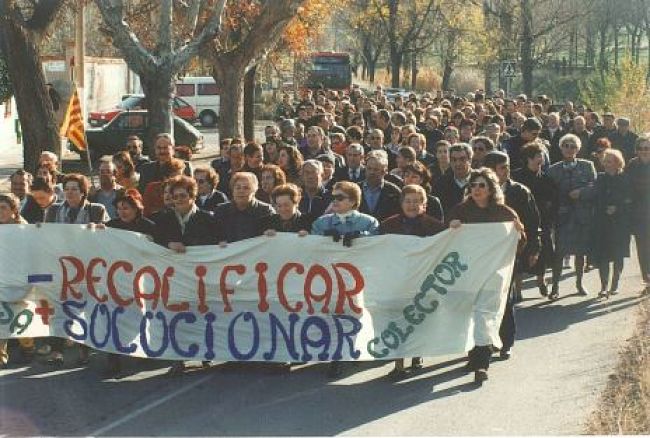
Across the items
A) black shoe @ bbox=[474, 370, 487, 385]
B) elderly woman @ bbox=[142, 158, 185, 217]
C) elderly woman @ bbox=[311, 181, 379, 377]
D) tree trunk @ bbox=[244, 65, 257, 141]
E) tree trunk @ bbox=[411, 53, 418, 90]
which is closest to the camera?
black shoe @ bbox=[474, 370, 487, 385]

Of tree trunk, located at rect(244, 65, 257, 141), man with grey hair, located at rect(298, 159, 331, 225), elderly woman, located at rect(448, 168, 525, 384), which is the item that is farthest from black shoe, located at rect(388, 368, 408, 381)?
tree trunk, located at rect(244, 65, 257, 141)

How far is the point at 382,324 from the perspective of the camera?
31.1 ft

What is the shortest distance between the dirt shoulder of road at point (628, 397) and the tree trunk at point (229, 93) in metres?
15.3

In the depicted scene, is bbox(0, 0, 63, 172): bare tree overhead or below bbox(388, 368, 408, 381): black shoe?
overhead

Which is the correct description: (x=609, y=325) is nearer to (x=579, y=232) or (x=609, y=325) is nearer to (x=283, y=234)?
(x=579, y=232)

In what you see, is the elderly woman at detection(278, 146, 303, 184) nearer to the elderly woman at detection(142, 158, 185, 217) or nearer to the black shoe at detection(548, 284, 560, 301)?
the elderly woman at detection(142, 158, 185, 217)

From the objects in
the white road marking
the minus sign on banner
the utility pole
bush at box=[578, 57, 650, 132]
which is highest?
the utility pole

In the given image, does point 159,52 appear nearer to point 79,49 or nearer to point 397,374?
point 397,374

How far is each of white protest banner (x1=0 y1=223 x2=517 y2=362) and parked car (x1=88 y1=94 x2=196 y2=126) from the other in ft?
89.1

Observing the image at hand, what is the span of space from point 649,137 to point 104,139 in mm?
19760

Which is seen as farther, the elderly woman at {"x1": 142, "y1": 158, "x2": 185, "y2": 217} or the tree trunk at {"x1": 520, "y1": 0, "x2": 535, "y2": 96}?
the tree trunk at {"x1": 520, "y1": 0, "x2": 535, "y2": 96}

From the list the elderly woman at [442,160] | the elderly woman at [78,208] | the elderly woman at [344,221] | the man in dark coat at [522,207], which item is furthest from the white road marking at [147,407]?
the elderly woman at [442,160]

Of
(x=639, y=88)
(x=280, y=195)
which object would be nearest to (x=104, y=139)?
(x=639, y=88)

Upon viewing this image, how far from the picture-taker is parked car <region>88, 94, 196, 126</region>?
3988 centimetres
